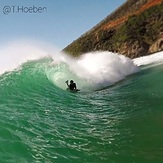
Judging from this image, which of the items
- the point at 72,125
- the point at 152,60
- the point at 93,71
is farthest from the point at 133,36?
the point at 72,125

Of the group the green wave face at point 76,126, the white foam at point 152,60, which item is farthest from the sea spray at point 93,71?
the white foam at point 152,60

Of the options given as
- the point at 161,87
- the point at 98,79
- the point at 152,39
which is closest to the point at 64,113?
the point at 161,87

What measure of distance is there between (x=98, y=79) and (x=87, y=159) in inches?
670

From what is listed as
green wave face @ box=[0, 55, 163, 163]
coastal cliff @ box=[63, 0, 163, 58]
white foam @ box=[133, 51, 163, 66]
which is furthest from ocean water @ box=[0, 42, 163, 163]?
coastal cliff @ box=[63, 0, 163, 58]

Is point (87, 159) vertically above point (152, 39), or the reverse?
point (152, 39)

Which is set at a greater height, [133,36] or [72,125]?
[133,36]

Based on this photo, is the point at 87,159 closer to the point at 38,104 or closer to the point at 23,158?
the point at 23,158

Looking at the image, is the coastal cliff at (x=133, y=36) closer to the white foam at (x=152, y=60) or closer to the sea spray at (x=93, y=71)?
the white foam at (x=152, y=60)

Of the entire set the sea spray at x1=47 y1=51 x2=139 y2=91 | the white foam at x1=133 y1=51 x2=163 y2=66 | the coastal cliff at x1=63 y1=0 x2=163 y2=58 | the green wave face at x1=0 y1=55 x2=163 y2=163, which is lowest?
the green wave face at x1=0 y1=55 x2=163 y2=163

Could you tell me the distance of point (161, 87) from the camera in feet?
53.4

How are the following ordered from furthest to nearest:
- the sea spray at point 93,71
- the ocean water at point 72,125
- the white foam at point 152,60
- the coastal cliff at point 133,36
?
the coastal cliff at point 133,36 < the white foam at point 152,60 < the sea spray at point 93,71 < the ocean water at point 72,125

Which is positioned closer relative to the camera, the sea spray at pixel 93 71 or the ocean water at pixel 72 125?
the ocean water at pixel 72 125

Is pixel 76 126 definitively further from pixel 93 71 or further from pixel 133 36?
pixel 133 36

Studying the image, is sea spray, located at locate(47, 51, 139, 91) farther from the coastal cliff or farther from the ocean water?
the coastal cliff
